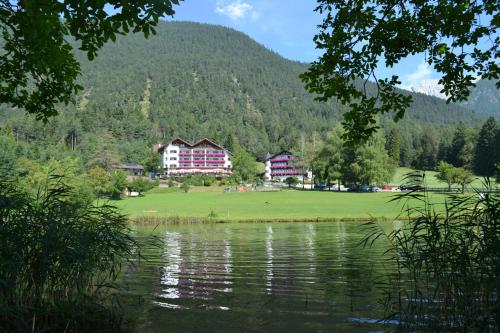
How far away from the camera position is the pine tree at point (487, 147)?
103 m

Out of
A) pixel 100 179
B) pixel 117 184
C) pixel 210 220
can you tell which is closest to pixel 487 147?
pixel 210 220

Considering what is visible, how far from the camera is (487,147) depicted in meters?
107

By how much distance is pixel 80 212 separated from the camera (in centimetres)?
1051

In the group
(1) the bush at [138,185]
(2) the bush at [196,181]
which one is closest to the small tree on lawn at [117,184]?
(1) the bush at [138,185]

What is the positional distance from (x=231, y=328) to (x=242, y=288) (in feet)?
16.4

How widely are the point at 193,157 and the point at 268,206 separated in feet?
336

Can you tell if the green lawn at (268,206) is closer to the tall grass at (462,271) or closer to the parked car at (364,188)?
the parked car at (364,188)

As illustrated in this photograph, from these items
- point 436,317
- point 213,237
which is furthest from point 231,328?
point 213,237

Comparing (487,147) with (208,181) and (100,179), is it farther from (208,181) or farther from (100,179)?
(100,179)

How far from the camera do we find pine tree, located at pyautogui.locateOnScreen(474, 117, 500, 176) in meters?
103

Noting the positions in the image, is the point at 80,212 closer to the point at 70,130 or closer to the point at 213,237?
the point at 213,237

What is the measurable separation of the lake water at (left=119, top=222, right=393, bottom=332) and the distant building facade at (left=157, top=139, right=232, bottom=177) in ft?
466

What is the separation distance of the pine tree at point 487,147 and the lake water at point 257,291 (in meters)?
91.3

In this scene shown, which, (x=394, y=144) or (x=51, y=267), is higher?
(x=394, y=144)
